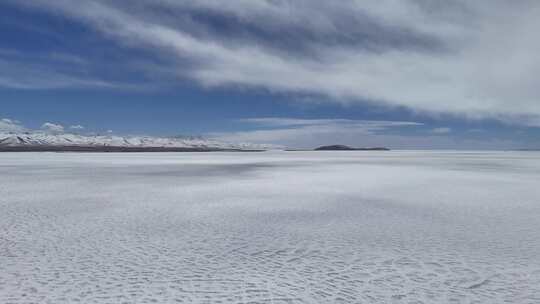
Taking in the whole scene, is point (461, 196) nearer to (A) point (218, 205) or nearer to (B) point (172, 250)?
(A) point (218, 205)

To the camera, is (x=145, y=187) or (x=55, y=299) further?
(x=145, y=187)

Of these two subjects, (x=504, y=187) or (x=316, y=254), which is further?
(x=504, y=187)

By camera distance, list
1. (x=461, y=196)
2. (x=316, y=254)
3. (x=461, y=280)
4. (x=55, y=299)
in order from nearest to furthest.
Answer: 1. (x=55, y=299)
2. (x=461, y=280)
3. (x=316, y=254)
4. (x=461, y=196)

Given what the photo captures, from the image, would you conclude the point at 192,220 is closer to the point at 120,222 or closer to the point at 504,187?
the point at 120,222

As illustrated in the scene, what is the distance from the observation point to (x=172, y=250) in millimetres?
5402

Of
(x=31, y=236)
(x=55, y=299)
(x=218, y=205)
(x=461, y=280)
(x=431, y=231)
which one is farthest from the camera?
(x=218, y=205)

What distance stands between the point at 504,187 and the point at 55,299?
576 inches

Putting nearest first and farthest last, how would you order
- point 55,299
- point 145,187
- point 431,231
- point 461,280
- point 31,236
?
1. point 55,299
2. point 461,280
3. point 31,236
4. point 431,231
5. point 145,187

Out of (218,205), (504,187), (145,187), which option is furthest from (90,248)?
(504,187)

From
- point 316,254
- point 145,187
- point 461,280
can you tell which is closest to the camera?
point 461,280

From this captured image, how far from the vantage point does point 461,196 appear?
1102 cm

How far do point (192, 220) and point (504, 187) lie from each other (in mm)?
11943

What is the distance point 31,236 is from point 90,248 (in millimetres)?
1495

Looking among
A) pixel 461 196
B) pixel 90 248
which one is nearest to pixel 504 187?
pixel 461 196
